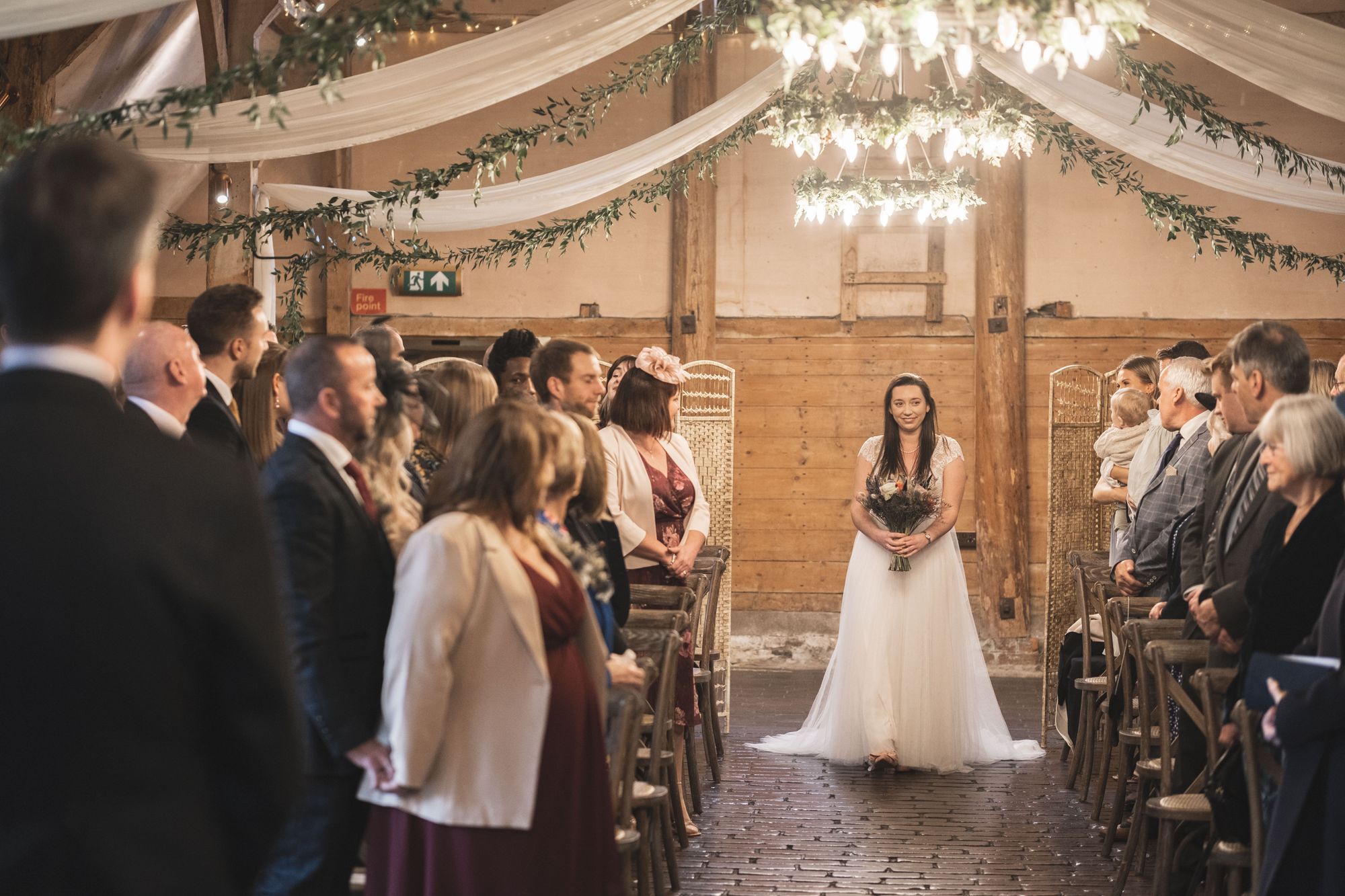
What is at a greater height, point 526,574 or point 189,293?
point 189,293

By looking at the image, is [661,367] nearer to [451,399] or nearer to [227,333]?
[451,399]

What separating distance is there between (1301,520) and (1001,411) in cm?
676

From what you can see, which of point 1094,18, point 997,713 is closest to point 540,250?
point 997,713

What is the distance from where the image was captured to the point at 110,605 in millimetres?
1437

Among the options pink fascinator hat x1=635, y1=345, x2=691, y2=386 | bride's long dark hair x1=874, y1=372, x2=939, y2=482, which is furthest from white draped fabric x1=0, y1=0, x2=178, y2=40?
bride's long dark hair x1=874, y1=372, x2=939, y2=482

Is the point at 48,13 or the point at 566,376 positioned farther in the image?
the point at 566,376

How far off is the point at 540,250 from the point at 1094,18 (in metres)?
6.86

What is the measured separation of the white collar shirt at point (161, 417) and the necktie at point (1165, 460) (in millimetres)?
4281

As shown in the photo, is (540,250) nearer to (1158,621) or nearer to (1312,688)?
(1158,621)

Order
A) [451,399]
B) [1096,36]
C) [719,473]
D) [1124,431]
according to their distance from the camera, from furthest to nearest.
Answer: [719,473]
[1124,431]
[1096,36]
[451,399]

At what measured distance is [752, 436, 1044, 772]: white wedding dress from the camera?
23.3ft

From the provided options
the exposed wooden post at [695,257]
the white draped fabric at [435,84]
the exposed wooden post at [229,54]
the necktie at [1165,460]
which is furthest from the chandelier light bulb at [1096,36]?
the exposed wooden post at [695,257]

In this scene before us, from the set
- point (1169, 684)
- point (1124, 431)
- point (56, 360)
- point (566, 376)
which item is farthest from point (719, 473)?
point (56, 360)

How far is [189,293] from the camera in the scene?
10.6 m
